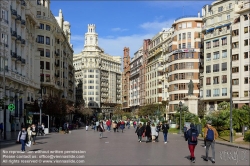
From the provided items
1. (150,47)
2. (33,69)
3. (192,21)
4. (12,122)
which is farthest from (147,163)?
(150,47)

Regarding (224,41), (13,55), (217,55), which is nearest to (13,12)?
(13,55)

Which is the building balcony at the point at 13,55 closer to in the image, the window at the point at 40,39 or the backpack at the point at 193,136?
the window at the point at 40,39

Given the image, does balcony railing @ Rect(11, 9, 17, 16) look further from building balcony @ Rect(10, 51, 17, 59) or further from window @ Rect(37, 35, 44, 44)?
window @ Rect(37, 35, 44, 44)

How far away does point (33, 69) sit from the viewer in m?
69.8

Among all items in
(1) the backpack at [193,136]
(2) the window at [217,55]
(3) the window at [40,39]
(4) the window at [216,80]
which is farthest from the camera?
(3) the window at [40,39]

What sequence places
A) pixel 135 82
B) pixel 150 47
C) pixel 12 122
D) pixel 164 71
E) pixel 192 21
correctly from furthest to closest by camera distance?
pixel 135 82
pixel 150 47
pixel 164 71
pixel 192 21
pixel 12 122

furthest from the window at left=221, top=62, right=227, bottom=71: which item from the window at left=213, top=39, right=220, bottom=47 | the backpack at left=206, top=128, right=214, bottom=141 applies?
the backpack at left=206, top=128, right=214, bottom=141

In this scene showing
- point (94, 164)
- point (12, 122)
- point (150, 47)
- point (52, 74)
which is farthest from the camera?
point (150, 47)

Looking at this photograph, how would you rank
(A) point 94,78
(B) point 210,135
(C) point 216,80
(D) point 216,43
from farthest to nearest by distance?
(A) point 94,78 < (D) point 216,43 < (C) point 216,80 < (B) point 210,135

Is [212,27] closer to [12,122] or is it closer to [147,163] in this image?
[12,122]

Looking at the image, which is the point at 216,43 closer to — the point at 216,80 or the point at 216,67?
the point at 216,67

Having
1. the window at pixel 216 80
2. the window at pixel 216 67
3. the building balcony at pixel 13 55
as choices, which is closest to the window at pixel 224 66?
the window at pixel 216 67

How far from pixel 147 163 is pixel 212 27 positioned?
6645cm

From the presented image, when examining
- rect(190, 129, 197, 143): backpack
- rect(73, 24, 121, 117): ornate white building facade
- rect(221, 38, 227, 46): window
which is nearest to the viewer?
rect(190, 129, 197, 143): backpack
